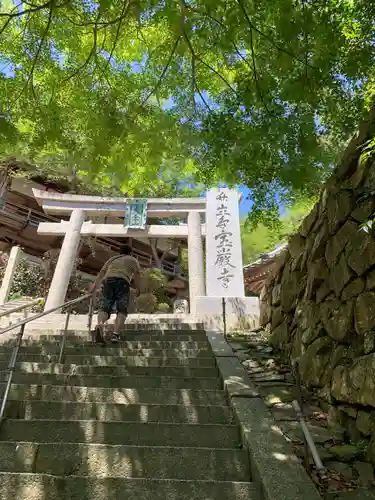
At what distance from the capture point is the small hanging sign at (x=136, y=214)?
11.4m

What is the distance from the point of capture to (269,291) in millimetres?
6965

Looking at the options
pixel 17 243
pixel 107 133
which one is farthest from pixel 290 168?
pixel 17 243

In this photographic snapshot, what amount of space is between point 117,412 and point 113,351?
1.85 meters

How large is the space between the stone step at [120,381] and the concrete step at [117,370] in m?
0.21

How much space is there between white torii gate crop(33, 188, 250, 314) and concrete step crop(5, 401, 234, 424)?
205 inches

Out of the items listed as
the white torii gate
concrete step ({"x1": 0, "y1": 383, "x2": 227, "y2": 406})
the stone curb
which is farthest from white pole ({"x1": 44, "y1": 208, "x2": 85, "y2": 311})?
the stone curb

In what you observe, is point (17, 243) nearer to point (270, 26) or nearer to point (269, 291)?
point (269, 291)

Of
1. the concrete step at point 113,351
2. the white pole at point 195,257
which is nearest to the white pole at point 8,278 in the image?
the white pole at point 195,257

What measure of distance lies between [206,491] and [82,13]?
480 cm

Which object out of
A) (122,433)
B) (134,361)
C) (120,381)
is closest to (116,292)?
(134,361)

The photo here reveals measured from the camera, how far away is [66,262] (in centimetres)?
1045

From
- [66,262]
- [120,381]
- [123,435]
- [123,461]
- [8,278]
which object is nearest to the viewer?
[123,461]

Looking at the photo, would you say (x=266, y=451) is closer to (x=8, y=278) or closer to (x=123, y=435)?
(x=123, y=435)

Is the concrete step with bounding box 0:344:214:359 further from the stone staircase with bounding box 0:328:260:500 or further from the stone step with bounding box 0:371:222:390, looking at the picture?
the stone step with bounding box 0:371:222:390
